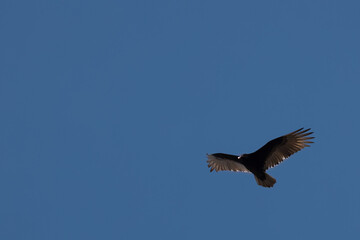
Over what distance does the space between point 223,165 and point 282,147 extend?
5.41 feet

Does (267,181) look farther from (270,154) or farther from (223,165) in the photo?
(223,165)

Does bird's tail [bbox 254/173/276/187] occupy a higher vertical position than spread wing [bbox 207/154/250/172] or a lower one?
lower

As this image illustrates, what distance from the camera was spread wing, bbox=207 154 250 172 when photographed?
1304 centimetres

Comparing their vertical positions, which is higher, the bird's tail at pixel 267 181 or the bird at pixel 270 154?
the bird at pixel 270 154

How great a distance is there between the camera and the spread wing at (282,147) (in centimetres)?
1234

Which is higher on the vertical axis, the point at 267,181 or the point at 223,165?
the point at 223,165

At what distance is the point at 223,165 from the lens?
13.4m

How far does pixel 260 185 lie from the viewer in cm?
1234

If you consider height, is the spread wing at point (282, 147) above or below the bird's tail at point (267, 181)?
above

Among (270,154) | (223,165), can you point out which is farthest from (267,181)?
(223,165)

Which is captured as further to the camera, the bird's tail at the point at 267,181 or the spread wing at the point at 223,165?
the spread wing at the point at 223,165

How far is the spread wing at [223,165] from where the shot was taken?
42.8ft

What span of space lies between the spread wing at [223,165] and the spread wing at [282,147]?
0.67 meters

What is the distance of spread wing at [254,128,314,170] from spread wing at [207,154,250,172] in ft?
2.20
